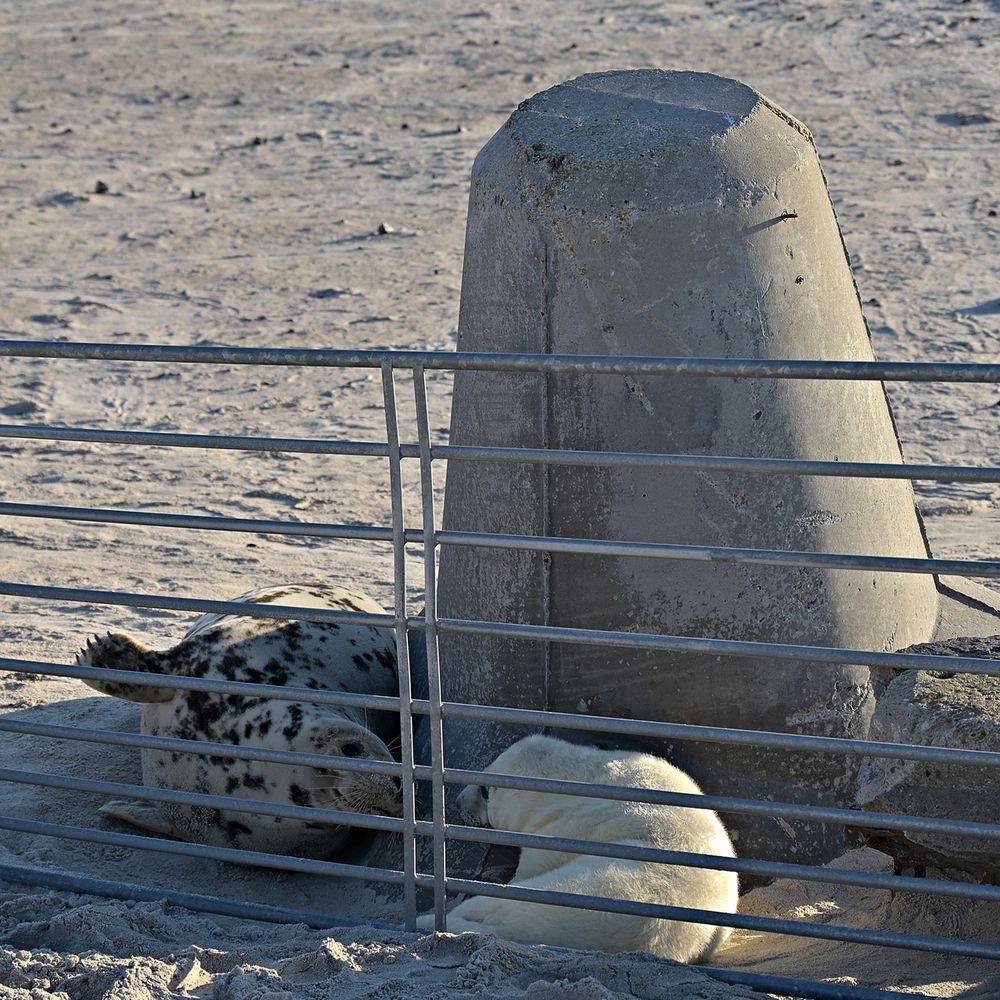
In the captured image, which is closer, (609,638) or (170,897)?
(609,638)

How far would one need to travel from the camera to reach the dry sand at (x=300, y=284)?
3.72 m

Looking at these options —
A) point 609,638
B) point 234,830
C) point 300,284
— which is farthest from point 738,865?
point 300,284

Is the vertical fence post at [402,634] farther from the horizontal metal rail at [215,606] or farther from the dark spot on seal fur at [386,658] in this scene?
the dark spot on seal fur at [386,658]

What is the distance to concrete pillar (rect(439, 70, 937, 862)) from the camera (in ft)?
13.5

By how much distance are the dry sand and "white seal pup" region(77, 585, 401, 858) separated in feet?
0.57

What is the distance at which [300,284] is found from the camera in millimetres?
10992

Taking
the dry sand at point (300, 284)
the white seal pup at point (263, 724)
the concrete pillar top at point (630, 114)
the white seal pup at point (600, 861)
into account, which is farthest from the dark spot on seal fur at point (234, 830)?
the concrete pillar top at point (630, 114)

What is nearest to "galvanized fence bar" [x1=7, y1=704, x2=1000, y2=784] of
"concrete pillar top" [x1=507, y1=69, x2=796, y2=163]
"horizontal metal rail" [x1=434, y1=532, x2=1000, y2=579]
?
"horizontal metal rail" [x1=434, y1=532, x2=1000, y2=579]

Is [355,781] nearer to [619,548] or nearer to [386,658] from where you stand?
[386,658]

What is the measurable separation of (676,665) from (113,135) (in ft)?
41.2

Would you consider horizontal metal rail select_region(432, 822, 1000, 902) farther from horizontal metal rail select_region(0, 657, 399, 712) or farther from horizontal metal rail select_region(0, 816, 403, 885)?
horizontal metal rail select_region(0, 657, 399, 712)

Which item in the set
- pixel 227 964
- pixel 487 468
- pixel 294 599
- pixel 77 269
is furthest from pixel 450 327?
pixel 227 964

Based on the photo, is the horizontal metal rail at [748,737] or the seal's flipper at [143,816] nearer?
the horizontal metal rail at [748,737]

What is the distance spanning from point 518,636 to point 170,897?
128 cm
